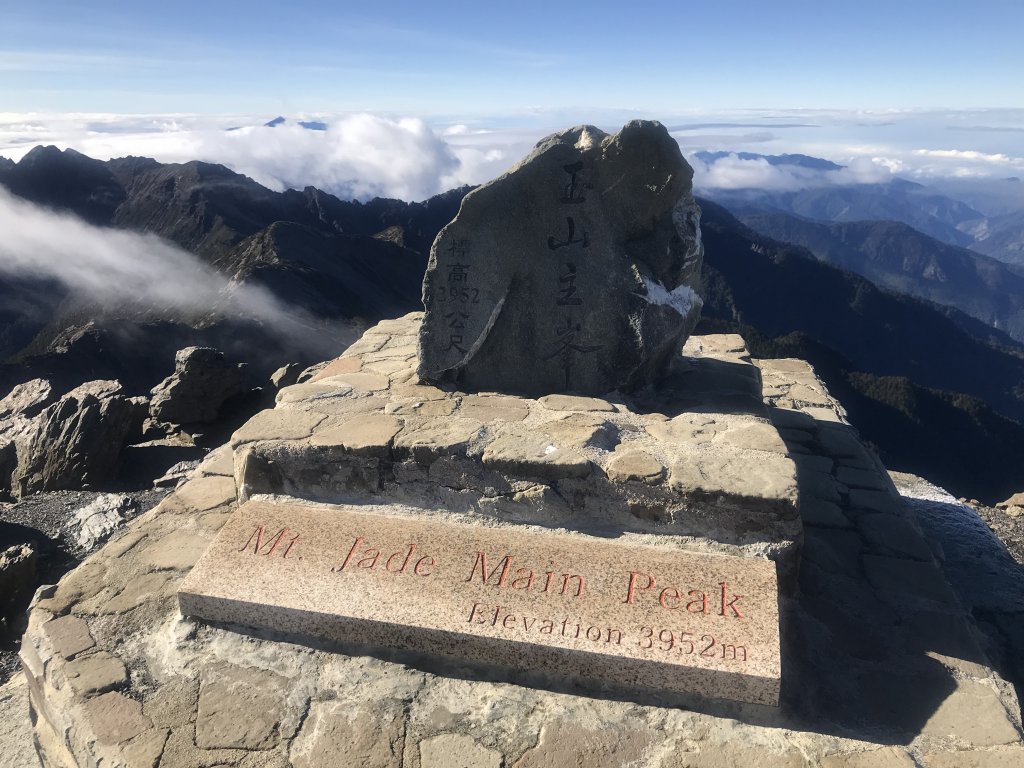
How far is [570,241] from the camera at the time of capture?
15.6 ft

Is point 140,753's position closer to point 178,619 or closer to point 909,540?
point 178,619

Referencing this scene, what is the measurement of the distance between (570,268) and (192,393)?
806 centimetres

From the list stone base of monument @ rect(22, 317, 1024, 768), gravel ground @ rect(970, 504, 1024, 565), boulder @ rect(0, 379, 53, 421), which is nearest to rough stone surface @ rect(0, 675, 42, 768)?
stone base of monument @ rect(22, 317, 1024, 768)

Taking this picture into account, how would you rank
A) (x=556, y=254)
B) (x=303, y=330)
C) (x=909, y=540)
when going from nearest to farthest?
(x=909, y=540) → (x=556, y=254) → (x=303, y=330)

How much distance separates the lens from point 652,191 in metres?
4.64

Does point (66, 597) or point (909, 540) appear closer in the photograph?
point (66, 597)

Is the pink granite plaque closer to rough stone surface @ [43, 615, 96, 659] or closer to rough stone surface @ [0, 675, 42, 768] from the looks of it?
rough stone surface @ [43, 615, 96, 659]

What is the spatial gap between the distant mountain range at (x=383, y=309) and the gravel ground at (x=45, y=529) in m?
25.6

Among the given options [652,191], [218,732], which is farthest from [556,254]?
[218,732]

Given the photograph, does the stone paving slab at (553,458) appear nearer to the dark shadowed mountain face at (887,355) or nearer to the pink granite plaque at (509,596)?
the pink granite plaque at (509,596)

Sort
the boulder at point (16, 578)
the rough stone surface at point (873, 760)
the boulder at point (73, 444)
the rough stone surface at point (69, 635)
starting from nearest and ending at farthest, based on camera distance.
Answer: the rough stone surface at point (873, 760) → the rough stone surface at point (69, 635) → the boulder at point (16, 578) → the boulder at point (73, 444)

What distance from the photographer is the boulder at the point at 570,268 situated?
15.3ft

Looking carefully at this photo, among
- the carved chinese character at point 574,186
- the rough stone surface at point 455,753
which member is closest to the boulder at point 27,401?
the carved chinese character at point 574,186

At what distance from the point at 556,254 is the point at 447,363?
1.12 metres
